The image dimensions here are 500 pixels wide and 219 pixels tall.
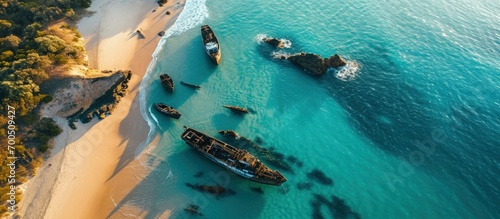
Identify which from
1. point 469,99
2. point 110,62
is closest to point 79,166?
point 110,62

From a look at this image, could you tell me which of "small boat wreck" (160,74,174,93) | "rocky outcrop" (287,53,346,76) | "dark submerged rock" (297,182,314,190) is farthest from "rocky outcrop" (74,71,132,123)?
"dark submerged rock" (297,182,314,190)

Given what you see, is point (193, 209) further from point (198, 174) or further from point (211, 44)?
point (211, 44)

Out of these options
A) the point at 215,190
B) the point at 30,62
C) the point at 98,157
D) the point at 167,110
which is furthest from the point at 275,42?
Result: the point at 30,62

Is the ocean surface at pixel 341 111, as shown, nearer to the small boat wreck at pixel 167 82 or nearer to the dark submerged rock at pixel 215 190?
the dark submerged rock at pixel 215 190

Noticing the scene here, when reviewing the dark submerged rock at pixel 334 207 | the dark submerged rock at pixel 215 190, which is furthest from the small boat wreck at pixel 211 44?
the dark submerged rock at pixel 334 207

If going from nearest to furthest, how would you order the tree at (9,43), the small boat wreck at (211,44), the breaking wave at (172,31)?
the breaking wave at (172,31)
the tree at (9,43)
the small boat wreck at (211,44)

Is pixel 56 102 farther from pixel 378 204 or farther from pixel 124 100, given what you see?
pixel 378 204
